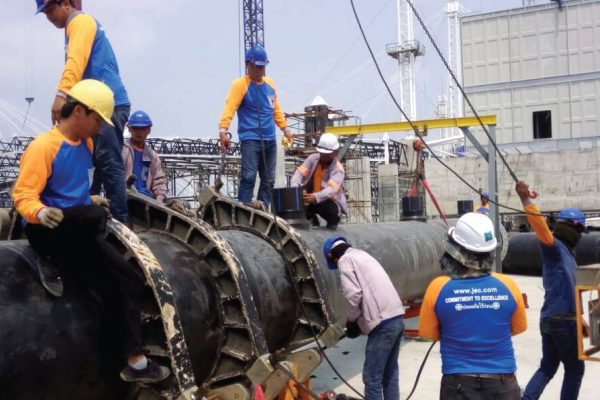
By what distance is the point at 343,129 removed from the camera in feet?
35.5

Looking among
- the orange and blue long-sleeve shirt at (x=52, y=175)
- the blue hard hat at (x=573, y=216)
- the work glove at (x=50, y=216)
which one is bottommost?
the blue hard hat at (x=573, y=216)

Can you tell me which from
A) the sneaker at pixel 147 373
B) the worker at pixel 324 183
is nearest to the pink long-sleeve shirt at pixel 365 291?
the worker at pixel 324 183

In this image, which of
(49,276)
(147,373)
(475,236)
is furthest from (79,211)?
(475,236)

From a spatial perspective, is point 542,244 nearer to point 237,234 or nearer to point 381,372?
point 381,372

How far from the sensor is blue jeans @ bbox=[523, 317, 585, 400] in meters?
5.21

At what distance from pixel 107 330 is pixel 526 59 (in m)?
31.4

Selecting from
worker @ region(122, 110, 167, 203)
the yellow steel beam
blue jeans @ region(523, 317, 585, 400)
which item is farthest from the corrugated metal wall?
worker @ region(122, 110, 167, 203)

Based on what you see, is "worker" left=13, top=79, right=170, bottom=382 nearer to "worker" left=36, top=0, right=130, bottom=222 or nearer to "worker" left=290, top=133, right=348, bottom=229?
"worker" left=36, top=0, right=130, bottom=222

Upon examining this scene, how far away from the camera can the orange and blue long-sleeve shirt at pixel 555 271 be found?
5227 mm

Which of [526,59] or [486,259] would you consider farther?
[526,59]

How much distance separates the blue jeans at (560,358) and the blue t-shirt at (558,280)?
0.09 m

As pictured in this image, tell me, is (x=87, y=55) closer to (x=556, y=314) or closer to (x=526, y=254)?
(x=556, y=314)

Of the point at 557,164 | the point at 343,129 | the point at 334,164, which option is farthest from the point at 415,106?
the point at 334,164

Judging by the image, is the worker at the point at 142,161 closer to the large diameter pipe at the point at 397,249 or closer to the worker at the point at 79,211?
the large diameter pipe at the point at 397,249
